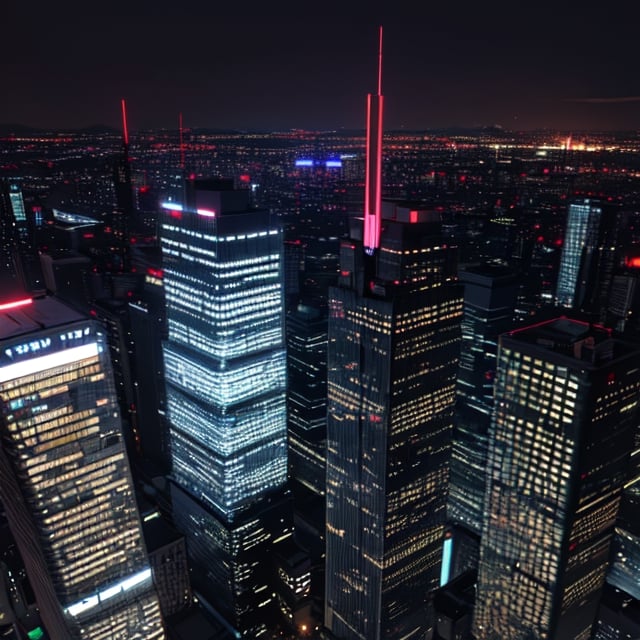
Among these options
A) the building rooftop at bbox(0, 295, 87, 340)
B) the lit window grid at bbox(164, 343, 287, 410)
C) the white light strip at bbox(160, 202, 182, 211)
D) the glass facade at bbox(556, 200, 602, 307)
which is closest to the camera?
the building rooftop at bbox(0, 295, 87, 340)

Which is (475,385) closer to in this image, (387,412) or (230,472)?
(387,412)

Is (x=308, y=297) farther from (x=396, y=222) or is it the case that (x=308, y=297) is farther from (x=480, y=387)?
(x=396, y=222)

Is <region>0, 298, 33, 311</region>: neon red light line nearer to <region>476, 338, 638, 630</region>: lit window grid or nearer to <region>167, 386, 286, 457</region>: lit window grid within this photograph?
<region>167, 386, 286, 457</region>: lit window grid

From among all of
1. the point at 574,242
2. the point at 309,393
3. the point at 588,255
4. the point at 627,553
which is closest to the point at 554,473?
the point at 627,553

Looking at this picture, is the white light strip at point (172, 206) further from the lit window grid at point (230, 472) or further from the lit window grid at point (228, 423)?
the lit window grid at point (230, 472)

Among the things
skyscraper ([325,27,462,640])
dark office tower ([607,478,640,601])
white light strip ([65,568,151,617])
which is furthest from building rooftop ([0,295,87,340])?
dark office tower ([607,478,640,601])
